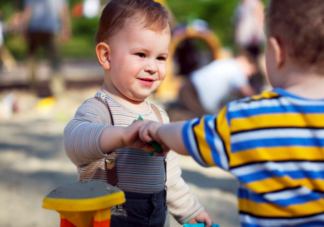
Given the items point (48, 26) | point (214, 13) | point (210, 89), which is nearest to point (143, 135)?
point (210, 89)

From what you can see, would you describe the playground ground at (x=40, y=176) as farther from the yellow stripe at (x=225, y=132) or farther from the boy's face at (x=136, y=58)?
the yellow stripe at (x=225, y=132)

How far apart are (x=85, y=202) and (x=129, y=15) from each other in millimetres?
814

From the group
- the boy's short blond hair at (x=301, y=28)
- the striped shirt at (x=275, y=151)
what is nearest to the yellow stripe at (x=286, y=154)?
the striped shirt at (x=275, y=151)

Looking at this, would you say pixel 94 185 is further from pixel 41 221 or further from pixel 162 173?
pixel 41 221

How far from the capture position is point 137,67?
1.62m

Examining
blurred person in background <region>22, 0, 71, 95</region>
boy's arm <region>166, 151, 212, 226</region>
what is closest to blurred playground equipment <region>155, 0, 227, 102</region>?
blurred person in background <region>22, 0, 71, 95</region>

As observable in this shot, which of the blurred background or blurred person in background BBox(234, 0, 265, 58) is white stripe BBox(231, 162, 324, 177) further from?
blurred person in background BBox(234, 0, 265, 58)

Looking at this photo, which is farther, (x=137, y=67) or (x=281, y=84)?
(x=137, y=67)

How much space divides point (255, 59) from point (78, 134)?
246 inches

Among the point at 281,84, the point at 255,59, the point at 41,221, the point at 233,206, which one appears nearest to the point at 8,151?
the point at 41,221

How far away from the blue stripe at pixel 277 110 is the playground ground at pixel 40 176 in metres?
1.87

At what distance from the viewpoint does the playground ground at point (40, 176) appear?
2912 millimetres

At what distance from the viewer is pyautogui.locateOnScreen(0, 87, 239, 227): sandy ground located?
291cm

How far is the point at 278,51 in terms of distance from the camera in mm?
1155
